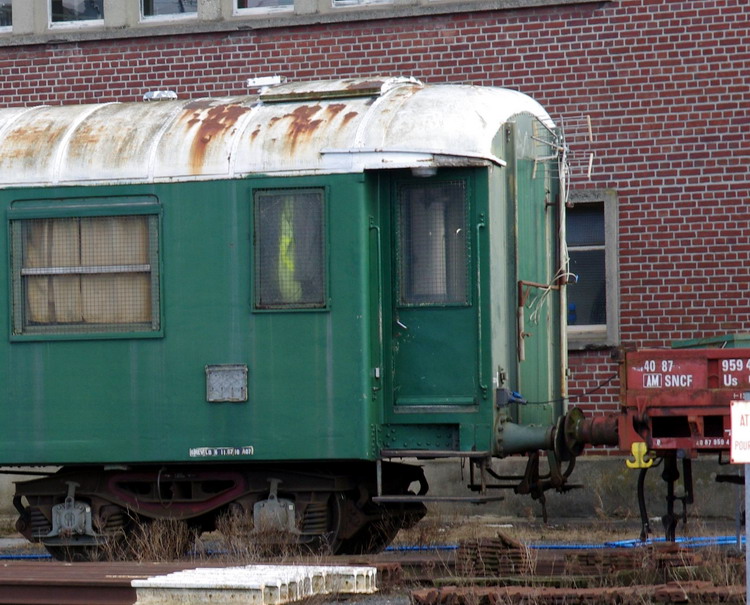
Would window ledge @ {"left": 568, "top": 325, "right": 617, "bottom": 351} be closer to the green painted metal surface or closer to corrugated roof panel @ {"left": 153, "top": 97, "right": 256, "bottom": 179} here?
the green painted metal surface

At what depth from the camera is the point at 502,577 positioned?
882 cm

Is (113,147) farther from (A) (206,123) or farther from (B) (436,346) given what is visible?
(B) (436,346)

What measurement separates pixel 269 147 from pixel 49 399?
2.50 meters

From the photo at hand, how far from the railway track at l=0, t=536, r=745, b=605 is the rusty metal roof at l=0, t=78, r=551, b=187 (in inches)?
110

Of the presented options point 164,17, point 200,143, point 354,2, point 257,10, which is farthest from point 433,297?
point 164,17

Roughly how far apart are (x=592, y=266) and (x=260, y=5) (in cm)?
455

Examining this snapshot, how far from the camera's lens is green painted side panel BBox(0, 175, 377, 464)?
10.0m

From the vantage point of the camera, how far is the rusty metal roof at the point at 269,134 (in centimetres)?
1009

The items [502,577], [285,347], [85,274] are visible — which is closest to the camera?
[502,577]

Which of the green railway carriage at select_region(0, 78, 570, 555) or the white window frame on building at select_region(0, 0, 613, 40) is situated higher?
the white window frame on building at select_region(0, 0, 613, 40)

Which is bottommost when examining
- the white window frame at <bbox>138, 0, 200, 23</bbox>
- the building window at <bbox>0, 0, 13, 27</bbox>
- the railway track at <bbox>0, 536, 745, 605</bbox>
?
the railway track at <bbox>0, 536, 745, 605</bbox>

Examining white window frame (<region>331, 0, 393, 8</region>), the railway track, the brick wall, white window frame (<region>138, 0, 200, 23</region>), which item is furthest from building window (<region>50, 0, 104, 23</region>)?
the railway track

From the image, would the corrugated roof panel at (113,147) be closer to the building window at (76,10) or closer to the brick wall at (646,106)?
the brick wall at (646,106)

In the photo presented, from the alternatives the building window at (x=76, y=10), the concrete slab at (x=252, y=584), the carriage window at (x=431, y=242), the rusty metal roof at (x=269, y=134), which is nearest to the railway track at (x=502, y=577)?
the concrete slab at (x=252, y=584)
